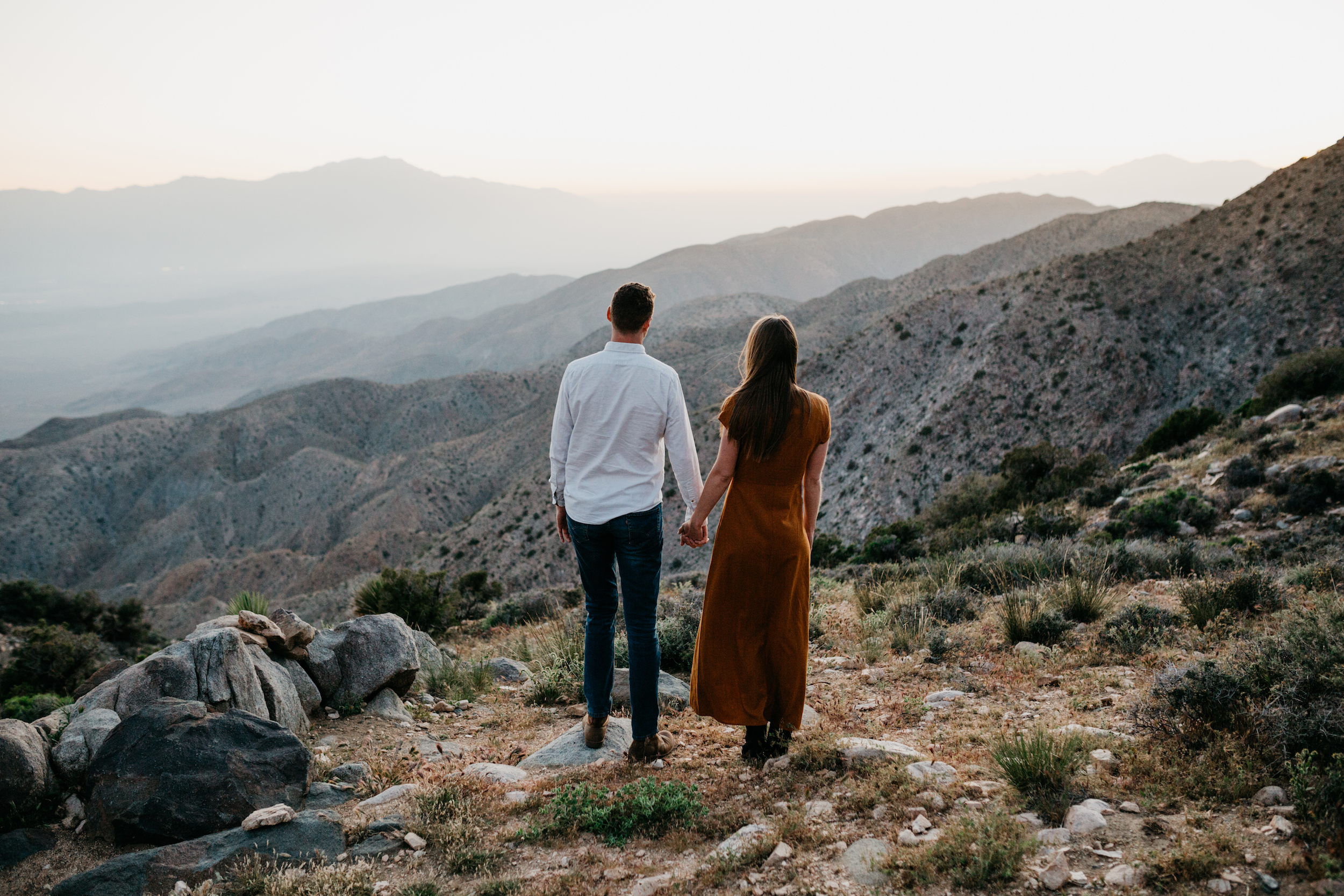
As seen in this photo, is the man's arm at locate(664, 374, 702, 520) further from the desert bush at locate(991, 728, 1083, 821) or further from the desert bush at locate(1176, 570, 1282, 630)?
the desert bush at locate(1176, 570, 1282, 630)

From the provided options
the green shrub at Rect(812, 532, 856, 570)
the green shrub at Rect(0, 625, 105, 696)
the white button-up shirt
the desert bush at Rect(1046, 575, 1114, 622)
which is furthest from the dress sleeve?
the green shrub at Rect(0, 625, 105, 696)

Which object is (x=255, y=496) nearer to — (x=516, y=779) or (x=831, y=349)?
(x=831, y=349)

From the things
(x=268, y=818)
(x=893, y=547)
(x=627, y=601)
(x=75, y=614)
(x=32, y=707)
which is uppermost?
(x=627, y=601)

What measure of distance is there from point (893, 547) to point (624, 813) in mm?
9320

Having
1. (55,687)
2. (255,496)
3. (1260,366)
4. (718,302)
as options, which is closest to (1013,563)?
(55,687)

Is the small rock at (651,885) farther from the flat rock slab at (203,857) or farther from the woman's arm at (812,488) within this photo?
the woman's arm at (812,488)

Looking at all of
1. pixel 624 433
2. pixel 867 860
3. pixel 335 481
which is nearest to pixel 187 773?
pixel 624 433

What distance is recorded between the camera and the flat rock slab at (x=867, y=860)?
8.16 ft

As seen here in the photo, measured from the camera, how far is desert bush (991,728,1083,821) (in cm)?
278

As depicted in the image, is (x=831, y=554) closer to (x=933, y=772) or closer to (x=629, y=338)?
(x=933, y=772)

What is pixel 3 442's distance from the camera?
6994 centimetres

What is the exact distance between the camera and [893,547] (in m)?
11.5

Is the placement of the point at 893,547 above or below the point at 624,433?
below

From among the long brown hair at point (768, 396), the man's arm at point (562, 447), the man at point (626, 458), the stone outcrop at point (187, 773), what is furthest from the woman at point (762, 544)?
the stone outcrop at point (187, 773)
